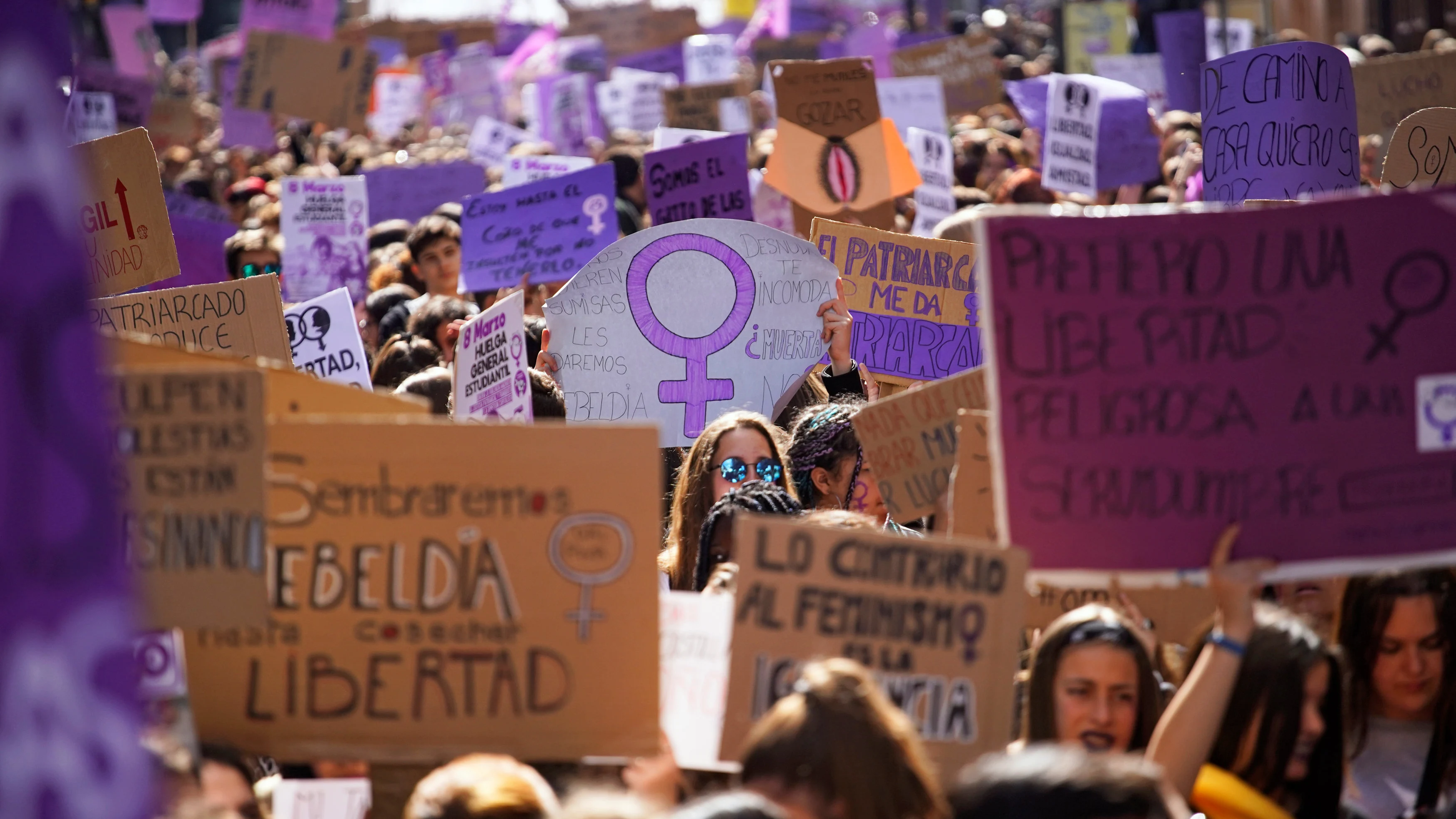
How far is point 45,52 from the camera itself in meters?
1.64

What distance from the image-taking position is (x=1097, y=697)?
2984 mm

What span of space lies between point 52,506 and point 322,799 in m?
1.44

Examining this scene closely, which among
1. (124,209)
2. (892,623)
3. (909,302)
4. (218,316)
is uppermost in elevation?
(124,209)

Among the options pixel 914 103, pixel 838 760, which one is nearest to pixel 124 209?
pixel 838 760

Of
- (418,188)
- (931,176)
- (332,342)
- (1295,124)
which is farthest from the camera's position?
(418,188)

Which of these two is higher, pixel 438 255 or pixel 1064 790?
pixel 438 255

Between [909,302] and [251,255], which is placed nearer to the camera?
[909,302]

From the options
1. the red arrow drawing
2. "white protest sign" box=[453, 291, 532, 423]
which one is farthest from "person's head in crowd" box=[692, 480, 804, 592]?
the red arrow drawing

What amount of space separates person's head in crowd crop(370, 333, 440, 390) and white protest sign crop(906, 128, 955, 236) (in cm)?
427

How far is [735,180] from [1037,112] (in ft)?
15.5

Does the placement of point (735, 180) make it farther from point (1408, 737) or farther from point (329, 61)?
point (329, 61)

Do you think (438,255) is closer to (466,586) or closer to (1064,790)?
(466,586)

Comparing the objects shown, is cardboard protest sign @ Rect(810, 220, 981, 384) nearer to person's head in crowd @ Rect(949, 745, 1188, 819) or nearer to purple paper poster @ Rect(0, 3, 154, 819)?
person's head in crowd @ Rect(949, 745, 1188, 819)

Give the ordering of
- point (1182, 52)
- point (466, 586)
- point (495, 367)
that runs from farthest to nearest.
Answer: point (1182, 52), point (495, 367), point (466, 586)
